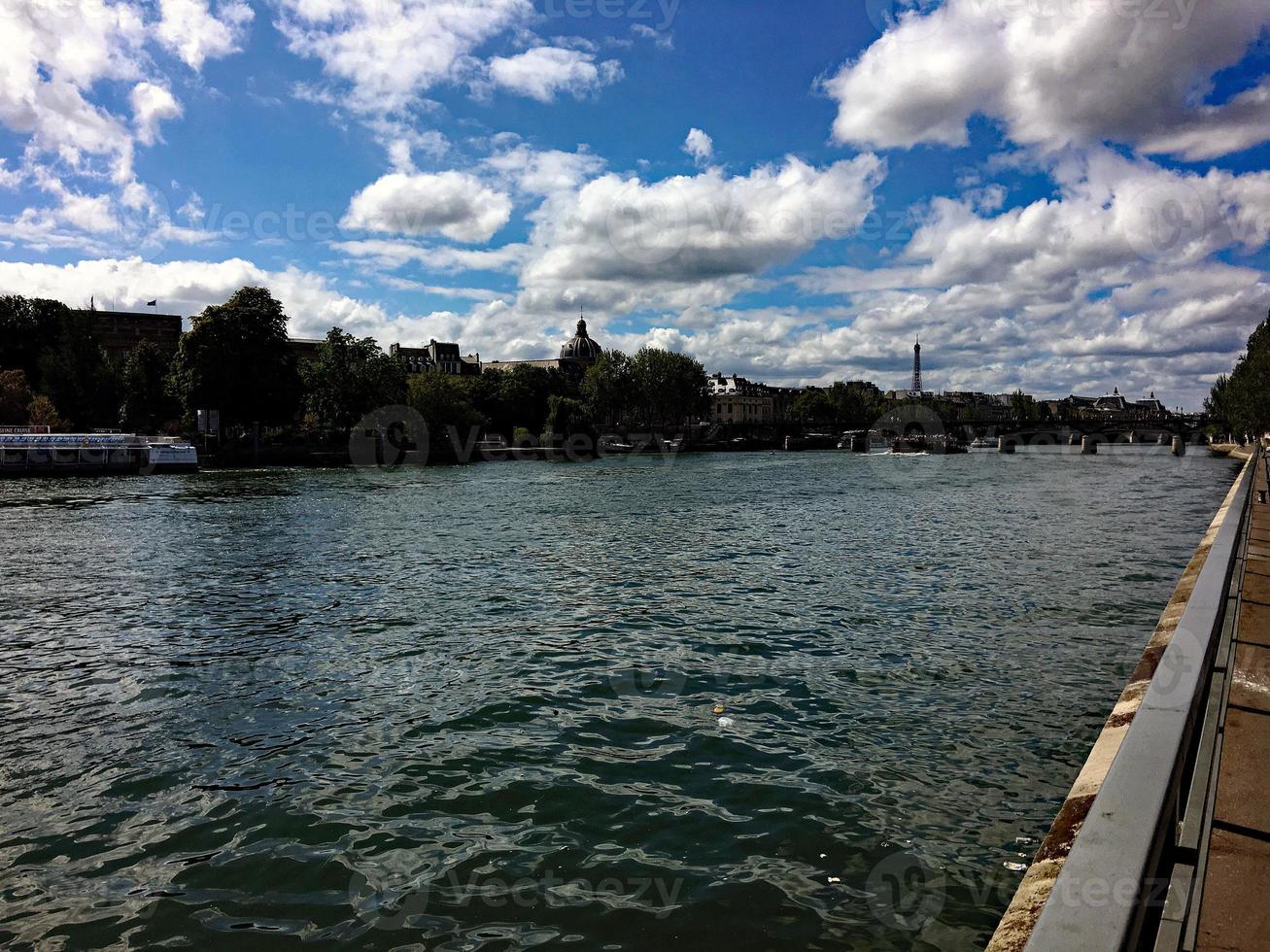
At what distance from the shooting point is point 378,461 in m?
92.5

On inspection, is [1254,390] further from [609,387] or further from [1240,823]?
[1240,823]

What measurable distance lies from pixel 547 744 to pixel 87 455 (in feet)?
256

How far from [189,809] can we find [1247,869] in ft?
25.6

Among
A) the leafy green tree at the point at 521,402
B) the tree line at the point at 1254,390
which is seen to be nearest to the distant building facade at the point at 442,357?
the leafy green tree at the point at 521,402

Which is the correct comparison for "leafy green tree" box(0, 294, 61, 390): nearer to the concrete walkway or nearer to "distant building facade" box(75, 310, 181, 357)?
"distant building facade" box(75, 310, 181, 357)

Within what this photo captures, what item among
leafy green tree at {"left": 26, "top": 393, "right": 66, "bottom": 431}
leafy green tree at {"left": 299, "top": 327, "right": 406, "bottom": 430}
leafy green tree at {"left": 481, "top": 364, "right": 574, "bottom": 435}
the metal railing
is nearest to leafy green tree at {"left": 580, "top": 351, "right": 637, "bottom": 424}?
leafy green tree at {"left": 481, "top": 364, "right": 574, "bottom": 435}

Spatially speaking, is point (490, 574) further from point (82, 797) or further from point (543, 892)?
point (543, 892)

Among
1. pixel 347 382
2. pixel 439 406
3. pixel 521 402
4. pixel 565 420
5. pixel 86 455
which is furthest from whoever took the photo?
pixel 521 402

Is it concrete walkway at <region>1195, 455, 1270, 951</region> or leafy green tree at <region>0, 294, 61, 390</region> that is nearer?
concrete walkway at <region>1195, 455, 1270, 951</region>

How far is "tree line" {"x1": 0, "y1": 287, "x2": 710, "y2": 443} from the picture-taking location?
245ft

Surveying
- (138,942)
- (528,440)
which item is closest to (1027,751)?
(138,942)

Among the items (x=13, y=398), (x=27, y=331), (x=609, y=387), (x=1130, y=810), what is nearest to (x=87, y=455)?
(x=13, y=398)

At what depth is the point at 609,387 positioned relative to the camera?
139250 millimetres

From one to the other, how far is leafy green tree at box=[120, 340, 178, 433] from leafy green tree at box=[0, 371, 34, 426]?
11.3m
